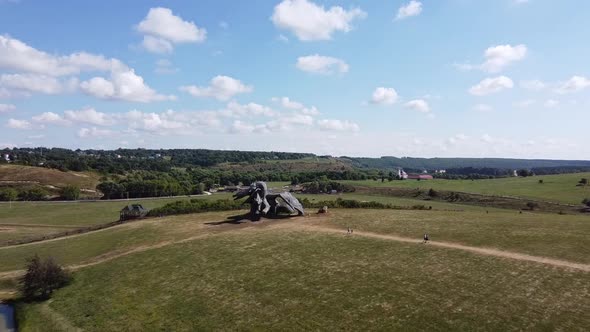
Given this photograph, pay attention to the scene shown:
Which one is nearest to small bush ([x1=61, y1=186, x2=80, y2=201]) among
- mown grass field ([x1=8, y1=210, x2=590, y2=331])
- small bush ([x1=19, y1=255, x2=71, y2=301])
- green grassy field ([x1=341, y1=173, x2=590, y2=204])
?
mown grass field ([x1=8, y1=210, x2=590, y2=331])

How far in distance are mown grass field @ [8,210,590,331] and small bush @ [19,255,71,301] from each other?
1069 mm

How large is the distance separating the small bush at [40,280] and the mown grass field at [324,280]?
1.07 metres

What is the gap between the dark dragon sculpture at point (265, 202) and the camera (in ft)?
192

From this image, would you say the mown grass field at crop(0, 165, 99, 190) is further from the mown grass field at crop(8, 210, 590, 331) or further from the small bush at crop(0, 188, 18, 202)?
the mown grass field at crop(8, 210, 590, 331)

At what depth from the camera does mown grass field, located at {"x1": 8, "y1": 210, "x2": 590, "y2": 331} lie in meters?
29.0

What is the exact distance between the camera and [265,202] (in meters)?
59.0

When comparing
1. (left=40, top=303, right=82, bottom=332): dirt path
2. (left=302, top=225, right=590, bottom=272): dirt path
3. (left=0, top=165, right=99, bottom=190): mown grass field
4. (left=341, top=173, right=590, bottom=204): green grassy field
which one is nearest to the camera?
(left=40, top=303, right=82, bottom=332): dirt path

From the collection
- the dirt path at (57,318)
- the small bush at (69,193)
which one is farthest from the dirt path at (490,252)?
the small bush at (69,193)

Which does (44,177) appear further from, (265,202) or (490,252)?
(490,252)

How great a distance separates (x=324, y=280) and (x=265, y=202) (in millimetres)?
24249

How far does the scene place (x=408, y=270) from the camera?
36.3 meters

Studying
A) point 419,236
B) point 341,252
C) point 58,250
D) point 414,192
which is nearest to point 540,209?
point 414,192

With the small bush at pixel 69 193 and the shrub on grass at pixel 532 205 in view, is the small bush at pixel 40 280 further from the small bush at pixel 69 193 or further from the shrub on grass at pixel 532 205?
the small bush at pixel 69 193

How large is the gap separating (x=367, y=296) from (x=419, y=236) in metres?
16.7
